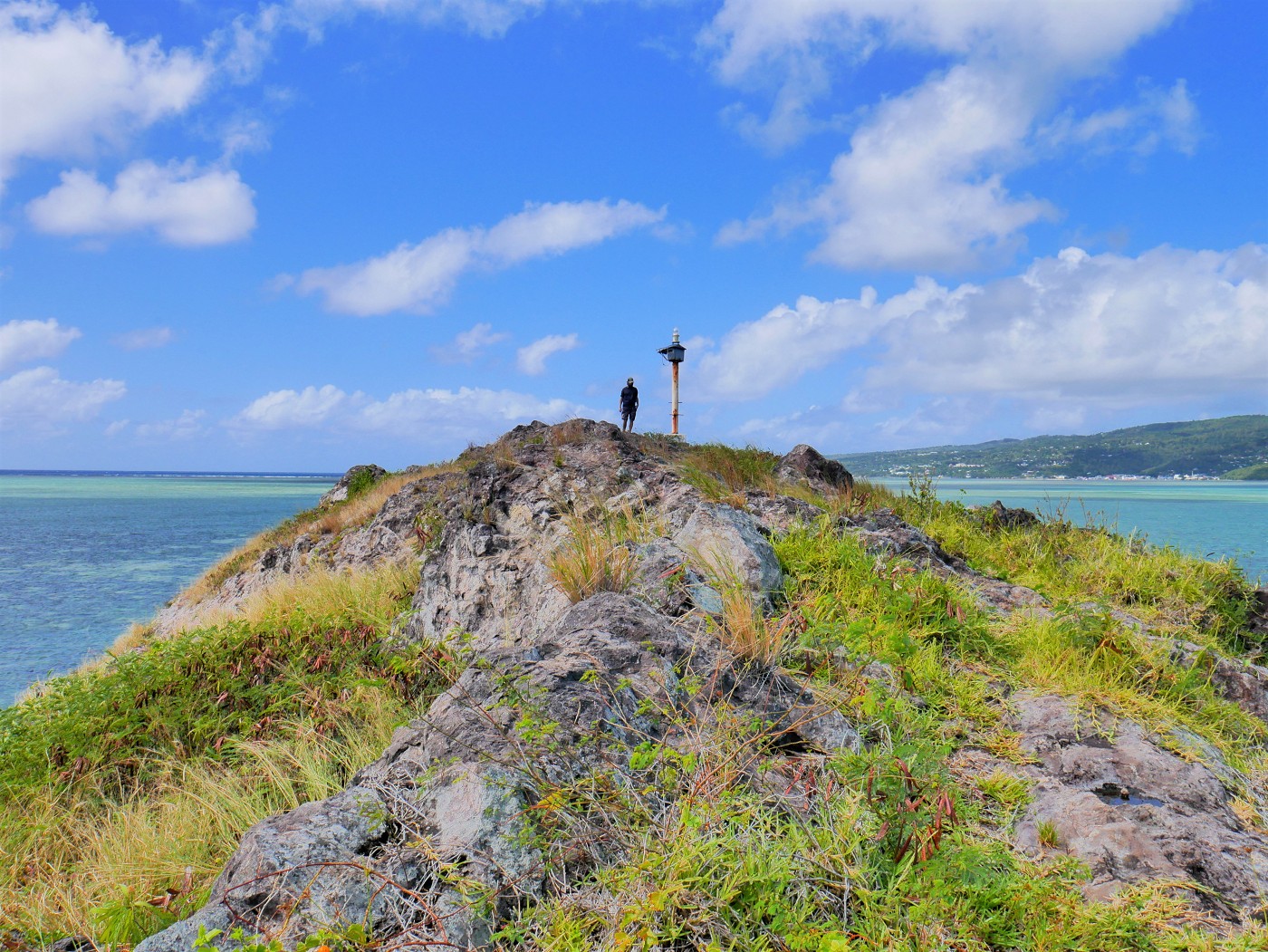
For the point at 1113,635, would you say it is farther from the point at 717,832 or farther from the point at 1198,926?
the point at 717,832

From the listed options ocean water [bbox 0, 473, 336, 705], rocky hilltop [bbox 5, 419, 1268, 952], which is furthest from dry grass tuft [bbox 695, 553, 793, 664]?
ocean water [bbox 0, 473, 336, 705]

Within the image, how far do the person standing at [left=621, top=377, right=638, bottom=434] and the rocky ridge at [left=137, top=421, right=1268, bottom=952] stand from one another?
12.1 m

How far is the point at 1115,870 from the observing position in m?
3.19

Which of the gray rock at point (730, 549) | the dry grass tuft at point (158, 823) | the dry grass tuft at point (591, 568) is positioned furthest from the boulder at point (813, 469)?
the dry grass tuft at point (158, 823)

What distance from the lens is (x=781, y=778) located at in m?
3.46

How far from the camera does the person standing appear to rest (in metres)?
19.2

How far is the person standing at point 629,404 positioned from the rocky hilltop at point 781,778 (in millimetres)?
12114

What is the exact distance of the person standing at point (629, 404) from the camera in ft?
63.1

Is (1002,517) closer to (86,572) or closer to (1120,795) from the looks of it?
(1120,795)

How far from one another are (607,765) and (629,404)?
53.5ft

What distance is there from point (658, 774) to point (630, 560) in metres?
2.87

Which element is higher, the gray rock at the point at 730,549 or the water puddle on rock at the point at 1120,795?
the gray rock at the point at 730,549

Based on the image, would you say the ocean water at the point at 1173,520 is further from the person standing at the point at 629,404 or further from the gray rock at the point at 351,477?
the gray rock at the point at 351,477

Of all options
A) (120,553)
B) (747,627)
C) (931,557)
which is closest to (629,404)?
(931,557)
